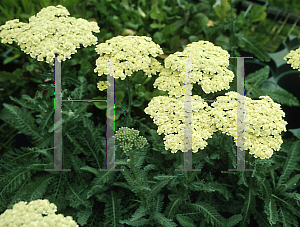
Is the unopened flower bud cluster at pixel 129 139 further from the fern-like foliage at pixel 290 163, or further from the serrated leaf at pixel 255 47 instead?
the serrated leaf at pixel 255 47

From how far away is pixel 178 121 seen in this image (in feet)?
4.89

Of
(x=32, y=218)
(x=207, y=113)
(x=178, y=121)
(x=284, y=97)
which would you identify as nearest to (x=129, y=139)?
(x=178, y=121)

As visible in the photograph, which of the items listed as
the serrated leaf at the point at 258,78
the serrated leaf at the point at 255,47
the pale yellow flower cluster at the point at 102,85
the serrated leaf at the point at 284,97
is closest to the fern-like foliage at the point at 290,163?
the serrated leaf at the point at 284,97

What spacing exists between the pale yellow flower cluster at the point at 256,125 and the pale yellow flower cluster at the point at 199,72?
16 centimetres

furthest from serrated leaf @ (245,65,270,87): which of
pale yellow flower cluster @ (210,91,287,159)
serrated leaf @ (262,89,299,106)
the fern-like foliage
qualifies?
pale yellow flower cluster @ (210,91,287,159)

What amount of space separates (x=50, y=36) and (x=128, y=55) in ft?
1.73

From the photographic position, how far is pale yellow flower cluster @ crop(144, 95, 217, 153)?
1.41 metres

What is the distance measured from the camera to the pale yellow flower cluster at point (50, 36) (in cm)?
158

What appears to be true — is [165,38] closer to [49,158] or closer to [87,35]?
[87,35]

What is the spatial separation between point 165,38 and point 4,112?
1.98m

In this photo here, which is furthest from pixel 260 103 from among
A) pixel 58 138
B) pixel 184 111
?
pixel 58 138

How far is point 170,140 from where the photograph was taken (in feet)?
4.65

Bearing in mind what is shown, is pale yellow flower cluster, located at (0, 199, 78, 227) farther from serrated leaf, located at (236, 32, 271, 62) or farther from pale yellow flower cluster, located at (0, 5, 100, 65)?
serrated leaf, located at (236, 32, 271, 62)

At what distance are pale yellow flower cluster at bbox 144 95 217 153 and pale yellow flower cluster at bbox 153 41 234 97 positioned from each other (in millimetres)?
91
